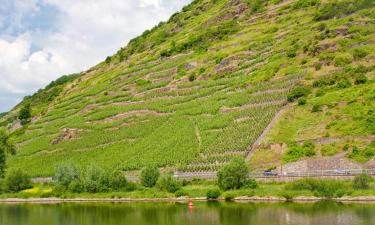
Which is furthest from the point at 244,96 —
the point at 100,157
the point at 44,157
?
the point at 44,157

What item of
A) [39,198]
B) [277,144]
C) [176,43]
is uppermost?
[176,43]

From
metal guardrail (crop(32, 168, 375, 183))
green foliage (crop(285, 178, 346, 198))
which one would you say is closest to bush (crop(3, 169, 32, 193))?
metal guardrail (crop(32, 168, 375, 183))

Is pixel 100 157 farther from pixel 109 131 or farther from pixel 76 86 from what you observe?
pixel 76 86

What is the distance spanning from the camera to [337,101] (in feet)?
305

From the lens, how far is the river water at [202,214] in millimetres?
51250

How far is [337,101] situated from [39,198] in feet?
199

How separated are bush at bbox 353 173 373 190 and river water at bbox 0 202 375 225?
558cm

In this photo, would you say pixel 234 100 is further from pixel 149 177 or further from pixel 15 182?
pixel 15 182

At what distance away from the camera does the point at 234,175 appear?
74812 millimetres

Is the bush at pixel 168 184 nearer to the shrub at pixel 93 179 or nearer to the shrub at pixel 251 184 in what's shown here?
the shrub at pixel 251 184

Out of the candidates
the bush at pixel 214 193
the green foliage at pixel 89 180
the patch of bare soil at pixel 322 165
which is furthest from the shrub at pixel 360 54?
the green foliage at pixel 89 180

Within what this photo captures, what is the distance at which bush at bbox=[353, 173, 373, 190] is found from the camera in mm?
64750

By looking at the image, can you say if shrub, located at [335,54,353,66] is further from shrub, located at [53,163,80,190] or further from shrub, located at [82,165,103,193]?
shrub, located at [53,163,80,190]

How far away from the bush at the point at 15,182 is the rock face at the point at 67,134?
87.8ft
